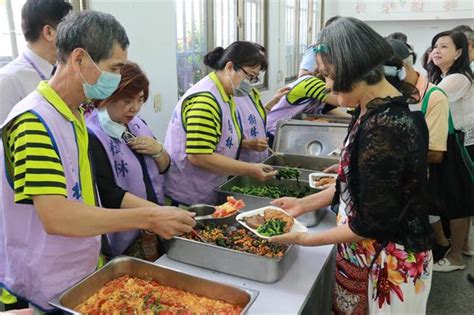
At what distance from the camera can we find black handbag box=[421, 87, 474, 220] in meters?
2.12

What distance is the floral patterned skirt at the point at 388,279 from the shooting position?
1.13 m

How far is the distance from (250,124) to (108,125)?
0.95 meters

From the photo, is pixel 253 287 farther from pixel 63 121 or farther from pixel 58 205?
pixel 63 121

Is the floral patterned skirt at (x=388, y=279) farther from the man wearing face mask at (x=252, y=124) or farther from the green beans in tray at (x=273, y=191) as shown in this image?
the man wearing face mask at (x=252, y=124)

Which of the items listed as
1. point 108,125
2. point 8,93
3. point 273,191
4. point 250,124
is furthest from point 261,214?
point 8,93

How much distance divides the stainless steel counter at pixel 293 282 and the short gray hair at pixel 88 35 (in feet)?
2.24

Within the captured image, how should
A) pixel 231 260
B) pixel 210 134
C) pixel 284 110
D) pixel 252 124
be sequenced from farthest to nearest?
pixel 284 110
pixel 252 124
pixel 210 134
pixel 231 260

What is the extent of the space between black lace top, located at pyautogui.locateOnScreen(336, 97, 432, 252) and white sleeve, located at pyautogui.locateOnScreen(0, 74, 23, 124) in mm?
1310

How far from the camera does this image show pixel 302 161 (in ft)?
7.59

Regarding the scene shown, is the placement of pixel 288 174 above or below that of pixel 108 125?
below

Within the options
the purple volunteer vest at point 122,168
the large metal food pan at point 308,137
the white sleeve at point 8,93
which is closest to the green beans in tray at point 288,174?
Result: the large metal food pan at point 308,137

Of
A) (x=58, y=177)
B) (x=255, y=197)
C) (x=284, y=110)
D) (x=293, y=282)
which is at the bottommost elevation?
(x=293, y=282)

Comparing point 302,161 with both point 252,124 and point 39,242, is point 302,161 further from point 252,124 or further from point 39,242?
point 39,242

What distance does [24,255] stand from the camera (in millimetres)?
1058
